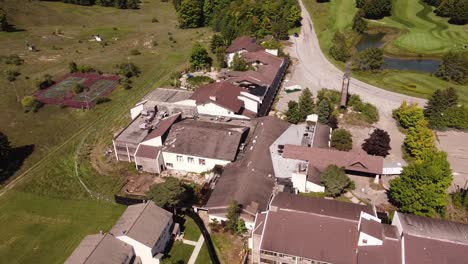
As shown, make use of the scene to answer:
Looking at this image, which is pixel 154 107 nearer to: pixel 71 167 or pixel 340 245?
pixel 71 167

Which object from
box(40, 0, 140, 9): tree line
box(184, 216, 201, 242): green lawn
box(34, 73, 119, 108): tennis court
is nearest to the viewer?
box(184, 216, 201, 242): green lawn

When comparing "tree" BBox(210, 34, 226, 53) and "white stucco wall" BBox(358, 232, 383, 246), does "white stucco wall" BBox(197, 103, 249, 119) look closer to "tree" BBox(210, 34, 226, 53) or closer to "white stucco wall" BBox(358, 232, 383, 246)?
"white stucco wall" BBox(358, 232, 383, 246)

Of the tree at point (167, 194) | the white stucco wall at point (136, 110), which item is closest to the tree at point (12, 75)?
the white stucco wall at point (136, 110)

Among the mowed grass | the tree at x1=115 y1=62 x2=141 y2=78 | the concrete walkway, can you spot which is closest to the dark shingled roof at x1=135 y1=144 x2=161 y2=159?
the concrete walkway

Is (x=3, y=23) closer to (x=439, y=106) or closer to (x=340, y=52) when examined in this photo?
(x=340, y=52)

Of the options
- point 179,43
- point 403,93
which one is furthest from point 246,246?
point 179,43

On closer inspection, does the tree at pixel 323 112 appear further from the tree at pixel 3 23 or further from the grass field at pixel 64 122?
the tree at pixel 3 23

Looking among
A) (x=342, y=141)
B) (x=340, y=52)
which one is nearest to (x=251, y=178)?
(x=342, y=141)
